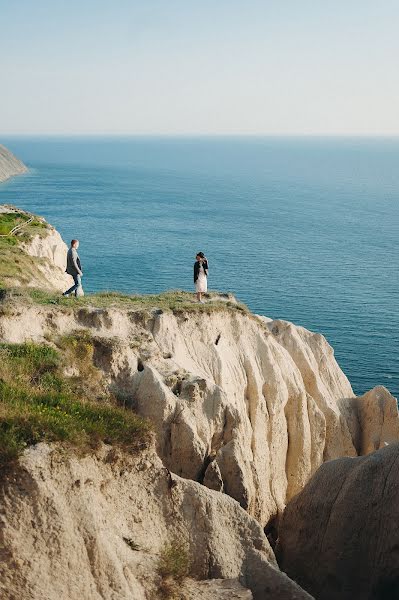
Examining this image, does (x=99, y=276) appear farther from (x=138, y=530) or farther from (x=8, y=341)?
(x=138, y=530)

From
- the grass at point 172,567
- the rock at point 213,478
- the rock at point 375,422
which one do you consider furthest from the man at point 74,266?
the grass at point 172,567

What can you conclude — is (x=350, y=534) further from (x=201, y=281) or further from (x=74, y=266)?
(x=74, y=266)

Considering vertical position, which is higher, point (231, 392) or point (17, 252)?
point (17, 252)

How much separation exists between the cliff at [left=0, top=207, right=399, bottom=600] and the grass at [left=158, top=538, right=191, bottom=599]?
0.05m

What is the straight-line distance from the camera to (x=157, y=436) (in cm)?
2081

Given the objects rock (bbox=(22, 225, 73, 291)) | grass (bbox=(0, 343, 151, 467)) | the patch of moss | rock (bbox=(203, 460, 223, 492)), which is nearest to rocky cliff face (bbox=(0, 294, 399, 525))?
rock (bbox=(203, 460, 223, 492))

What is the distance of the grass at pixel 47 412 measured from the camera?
15.4 m

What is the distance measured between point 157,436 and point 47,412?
477 cm

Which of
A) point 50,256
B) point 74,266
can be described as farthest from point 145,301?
point 50,256

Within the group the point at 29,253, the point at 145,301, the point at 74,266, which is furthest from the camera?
the point at 29,253

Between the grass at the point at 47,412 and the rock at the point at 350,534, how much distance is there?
7.19m

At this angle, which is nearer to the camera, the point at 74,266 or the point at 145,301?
the point at 74,266

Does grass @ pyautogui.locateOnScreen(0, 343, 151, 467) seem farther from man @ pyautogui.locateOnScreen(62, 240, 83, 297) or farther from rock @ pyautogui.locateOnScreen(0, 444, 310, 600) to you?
man @ pyautogui.locateOnScreen(62, 240, 83, 297)

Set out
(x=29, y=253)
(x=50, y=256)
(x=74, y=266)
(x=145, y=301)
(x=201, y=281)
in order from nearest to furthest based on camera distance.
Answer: (x=74, y=266)
(x=145, y=301)
(x=201, y=281)
(x=29, y=253)
(x=50, y=256)
